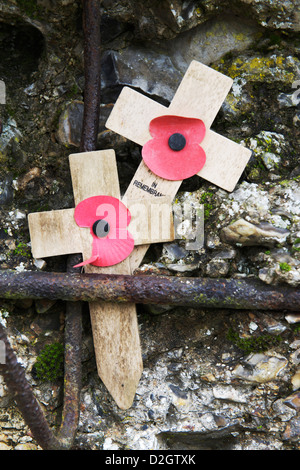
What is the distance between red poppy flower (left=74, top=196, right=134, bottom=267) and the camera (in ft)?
4.89

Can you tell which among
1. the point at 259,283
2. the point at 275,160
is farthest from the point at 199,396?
the point at 275,160

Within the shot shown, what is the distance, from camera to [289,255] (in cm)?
139

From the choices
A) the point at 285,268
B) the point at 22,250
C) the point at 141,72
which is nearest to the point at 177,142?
the point at 141,72

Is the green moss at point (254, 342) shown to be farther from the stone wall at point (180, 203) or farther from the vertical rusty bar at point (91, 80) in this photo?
the vertical rusty bar at point (91, 80)

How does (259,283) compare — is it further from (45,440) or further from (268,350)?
(45,440)

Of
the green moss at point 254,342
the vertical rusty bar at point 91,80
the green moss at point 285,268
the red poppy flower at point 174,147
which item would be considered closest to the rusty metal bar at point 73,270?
the vertical rusty bar at point 91,80

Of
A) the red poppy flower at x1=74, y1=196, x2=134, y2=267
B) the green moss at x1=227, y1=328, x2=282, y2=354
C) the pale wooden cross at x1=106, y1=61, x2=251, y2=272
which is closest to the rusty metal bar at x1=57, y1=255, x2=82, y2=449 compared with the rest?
the red poppy flower at x1=74, y1=196, x2=134, y2=267

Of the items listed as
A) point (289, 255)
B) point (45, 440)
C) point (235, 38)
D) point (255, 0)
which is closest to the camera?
point (45, 440)

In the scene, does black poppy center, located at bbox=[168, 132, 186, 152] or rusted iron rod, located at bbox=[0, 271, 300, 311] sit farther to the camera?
black poppy center, located at bbox=[168, 132, 186, 152]

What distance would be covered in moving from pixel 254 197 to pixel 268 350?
0.52 meters

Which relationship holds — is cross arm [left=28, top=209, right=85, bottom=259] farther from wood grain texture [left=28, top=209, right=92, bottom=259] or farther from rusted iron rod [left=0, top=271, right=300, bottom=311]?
rusted iron rod [left=0, top=271, right=300, bottom=311]

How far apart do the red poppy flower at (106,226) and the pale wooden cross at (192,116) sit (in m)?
0.06

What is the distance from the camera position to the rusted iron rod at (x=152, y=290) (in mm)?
1378

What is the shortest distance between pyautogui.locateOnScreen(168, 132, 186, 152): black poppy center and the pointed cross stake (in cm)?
19
